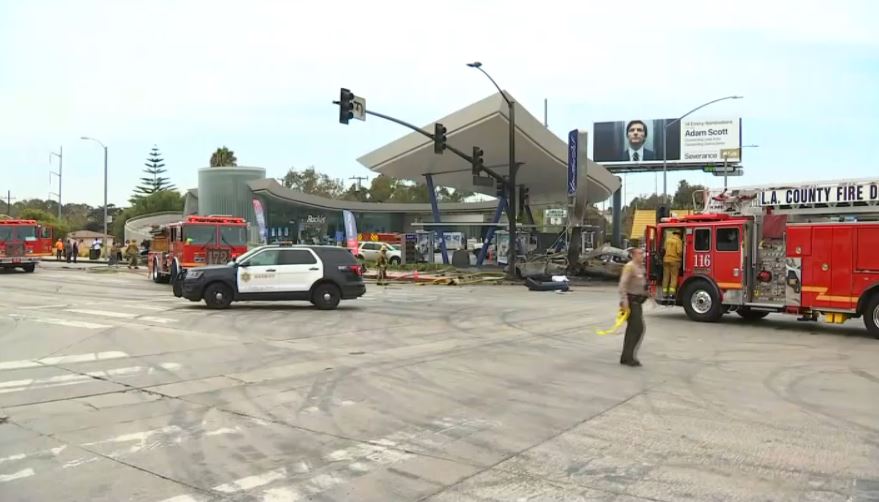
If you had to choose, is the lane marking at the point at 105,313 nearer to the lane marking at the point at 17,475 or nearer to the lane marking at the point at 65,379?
the lane marking at the point at 65,379

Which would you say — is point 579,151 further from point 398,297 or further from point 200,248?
point 200,248

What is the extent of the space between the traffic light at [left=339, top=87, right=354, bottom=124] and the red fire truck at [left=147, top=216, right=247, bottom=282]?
19.4 feet

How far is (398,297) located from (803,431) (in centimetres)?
1670

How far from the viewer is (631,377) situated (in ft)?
30.2

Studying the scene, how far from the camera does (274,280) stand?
17.5m

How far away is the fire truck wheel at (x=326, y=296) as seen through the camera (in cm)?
1778

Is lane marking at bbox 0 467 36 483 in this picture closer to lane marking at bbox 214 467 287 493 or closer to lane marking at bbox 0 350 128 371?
lane marking at bbox 214 467 287 493

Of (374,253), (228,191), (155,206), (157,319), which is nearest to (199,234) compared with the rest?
(157,319)

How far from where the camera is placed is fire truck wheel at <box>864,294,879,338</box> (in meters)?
13.1

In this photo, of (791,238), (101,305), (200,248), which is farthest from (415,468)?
(200,248)

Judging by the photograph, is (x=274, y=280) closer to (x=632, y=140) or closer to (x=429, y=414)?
(x=429, y=414)

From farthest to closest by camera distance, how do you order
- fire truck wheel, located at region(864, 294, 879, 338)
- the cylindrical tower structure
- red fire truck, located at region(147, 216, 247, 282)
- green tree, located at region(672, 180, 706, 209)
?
1. green tree, located at region(672, 180, 706, 209)
2. the cylindrical tower structure
3. red fire truck, located at region(147, 216, 247, 282)
4. fire truck wheel, located at region(864, 294, 879, 338)

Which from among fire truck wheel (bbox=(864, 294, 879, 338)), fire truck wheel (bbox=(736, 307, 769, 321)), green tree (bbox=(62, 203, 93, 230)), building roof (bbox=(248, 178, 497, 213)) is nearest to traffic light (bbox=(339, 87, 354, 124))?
fire truck wheel (bbox=(736, 307, 769, 321))

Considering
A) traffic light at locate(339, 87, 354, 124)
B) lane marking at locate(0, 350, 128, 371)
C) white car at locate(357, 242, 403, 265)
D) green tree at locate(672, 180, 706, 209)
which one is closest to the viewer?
lane marking at locate(0, 350, 128, 371)
